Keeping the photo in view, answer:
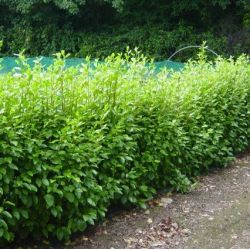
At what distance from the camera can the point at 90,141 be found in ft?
10.5

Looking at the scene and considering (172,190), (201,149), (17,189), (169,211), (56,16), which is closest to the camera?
(17,189)

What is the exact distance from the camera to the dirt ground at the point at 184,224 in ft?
11.0

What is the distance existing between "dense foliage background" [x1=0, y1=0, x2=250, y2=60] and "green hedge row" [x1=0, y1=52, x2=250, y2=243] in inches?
469

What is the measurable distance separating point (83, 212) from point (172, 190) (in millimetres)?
1292

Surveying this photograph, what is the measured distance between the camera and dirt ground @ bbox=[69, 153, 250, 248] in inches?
132

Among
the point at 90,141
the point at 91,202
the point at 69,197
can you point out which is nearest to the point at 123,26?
the point at 90,141

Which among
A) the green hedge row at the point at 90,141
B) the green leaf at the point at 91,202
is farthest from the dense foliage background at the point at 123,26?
the green leaf at the point at 91,202

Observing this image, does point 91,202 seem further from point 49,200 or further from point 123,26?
point 123,26

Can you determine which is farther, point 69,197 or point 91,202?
point 91,202

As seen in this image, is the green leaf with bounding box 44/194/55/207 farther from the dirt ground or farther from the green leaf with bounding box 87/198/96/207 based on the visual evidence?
the dirt ground

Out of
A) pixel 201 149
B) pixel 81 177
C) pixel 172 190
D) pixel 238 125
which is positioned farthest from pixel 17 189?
pixel 238 125

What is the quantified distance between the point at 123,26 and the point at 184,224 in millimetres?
15012

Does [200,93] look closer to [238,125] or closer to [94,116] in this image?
[238,125]

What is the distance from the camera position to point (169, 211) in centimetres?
390
